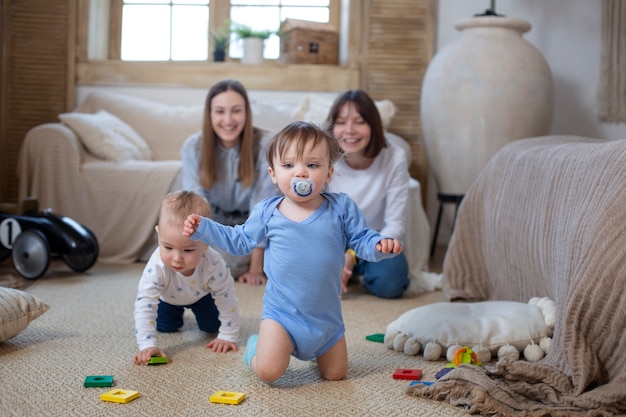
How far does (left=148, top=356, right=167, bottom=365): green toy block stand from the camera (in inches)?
72.0

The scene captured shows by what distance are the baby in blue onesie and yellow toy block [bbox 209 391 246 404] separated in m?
0.09

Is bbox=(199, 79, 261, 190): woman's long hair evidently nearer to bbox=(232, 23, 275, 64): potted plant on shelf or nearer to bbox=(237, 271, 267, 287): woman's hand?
bbox=(237, 271, 267, 287): woman's hand

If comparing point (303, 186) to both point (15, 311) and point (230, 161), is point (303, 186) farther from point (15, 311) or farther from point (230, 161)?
point (230, 161)

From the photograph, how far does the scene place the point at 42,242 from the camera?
2.89 m

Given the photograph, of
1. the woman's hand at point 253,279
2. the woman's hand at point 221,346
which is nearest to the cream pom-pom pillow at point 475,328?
the woman's hand at point 221,346

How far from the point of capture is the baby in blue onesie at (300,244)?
1662 mm

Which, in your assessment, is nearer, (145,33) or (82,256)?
(82,256)

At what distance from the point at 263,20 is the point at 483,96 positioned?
5.25 feet

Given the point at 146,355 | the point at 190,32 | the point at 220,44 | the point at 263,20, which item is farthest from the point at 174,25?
the point at 146,355

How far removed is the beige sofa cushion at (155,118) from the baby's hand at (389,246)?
96.0 inches

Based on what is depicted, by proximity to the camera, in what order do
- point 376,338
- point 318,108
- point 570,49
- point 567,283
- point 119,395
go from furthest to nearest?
point 570,49, point 318,108, point 376,338, point 567,283, point 119,395

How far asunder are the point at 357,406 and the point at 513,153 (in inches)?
48.3

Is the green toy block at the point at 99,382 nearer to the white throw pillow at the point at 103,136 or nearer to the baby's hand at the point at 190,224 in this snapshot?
the baby's hand at the point at 190,224

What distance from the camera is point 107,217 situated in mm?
3451
